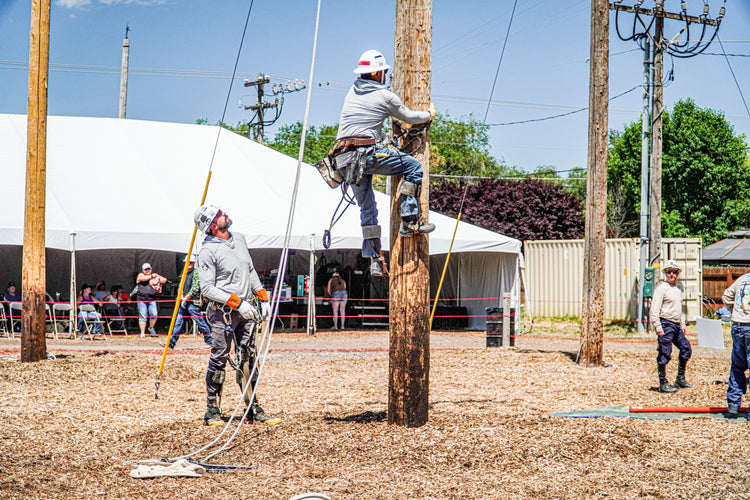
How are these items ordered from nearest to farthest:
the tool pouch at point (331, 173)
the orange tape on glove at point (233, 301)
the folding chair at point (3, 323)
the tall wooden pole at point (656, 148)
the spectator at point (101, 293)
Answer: the tool pouch at point (331, 173)
the orange tape on glove at point (233, 301)
the folding chair at point (3, 323)
the spectator at point (101, 293)
the tall wooden pole at point (656, 148)

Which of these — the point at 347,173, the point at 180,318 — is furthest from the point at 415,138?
the point at 180,318

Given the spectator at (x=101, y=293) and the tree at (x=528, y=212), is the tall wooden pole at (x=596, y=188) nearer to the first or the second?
the spectator at (x=101, y=293)

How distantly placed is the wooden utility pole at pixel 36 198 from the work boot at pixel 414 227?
747 cm

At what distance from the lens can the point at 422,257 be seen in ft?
21.8

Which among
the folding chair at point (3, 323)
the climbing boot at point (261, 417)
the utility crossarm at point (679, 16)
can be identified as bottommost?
the climbing boot at point (261, 417)

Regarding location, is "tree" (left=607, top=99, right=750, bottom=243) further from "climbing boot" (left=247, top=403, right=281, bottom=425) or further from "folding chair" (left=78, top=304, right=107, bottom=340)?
"climbing boot" (left=247, top=403, right=281, bottom=425)

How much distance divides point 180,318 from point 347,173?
10223 mm

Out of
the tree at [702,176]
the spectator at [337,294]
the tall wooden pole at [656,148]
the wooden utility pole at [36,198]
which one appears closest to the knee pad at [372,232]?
the wooden utility pole at [36,198]

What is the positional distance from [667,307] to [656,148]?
36.3 feet

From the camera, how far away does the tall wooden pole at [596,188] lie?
12469mm

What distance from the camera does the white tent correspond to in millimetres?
17703

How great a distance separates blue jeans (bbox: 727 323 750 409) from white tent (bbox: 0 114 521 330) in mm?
11667

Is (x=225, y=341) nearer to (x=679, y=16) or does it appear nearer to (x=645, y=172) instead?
(x=645, y=172)

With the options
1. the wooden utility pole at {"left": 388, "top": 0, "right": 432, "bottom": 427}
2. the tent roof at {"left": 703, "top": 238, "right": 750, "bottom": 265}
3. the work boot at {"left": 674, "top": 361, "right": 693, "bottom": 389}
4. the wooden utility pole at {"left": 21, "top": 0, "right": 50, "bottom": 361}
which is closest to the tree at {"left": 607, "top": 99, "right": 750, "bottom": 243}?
the tent roof at {"left": 703, "top": 238, "right": 750, "bottom": 265}
